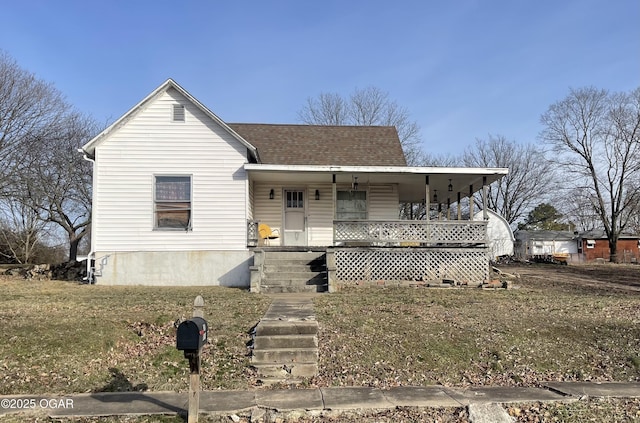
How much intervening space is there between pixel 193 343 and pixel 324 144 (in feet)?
46.0

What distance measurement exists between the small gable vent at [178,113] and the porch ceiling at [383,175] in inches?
101

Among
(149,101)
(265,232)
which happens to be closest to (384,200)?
(265,232)

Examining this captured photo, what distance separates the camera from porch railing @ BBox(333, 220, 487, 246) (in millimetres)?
14039

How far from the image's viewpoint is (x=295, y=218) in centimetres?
1622

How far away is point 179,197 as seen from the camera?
1372 centimetres

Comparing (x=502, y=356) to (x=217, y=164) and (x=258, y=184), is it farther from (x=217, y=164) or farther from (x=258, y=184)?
→ (x=258, y=184)

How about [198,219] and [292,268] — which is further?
[198,219]

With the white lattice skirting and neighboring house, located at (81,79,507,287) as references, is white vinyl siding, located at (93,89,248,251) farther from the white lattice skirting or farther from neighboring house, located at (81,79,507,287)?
the white lattice skirting

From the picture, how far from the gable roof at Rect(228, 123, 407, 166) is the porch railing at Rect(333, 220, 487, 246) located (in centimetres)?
283

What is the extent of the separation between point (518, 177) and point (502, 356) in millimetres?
47876

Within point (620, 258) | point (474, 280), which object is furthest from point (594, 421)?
point (620, 258)

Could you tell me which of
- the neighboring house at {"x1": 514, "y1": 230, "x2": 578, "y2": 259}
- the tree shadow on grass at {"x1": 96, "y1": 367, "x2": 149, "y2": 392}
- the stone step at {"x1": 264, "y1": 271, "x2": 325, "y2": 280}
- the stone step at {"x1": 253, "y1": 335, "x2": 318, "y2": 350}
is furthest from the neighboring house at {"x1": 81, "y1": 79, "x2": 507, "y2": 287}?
the neighboring house at {"x1": 514, "y1": 230, "x2": 578, "y2": 259}

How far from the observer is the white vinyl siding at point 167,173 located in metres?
13.5

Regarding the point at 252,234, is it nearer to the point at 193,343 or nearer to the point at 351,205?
Result: the point at 351,205
